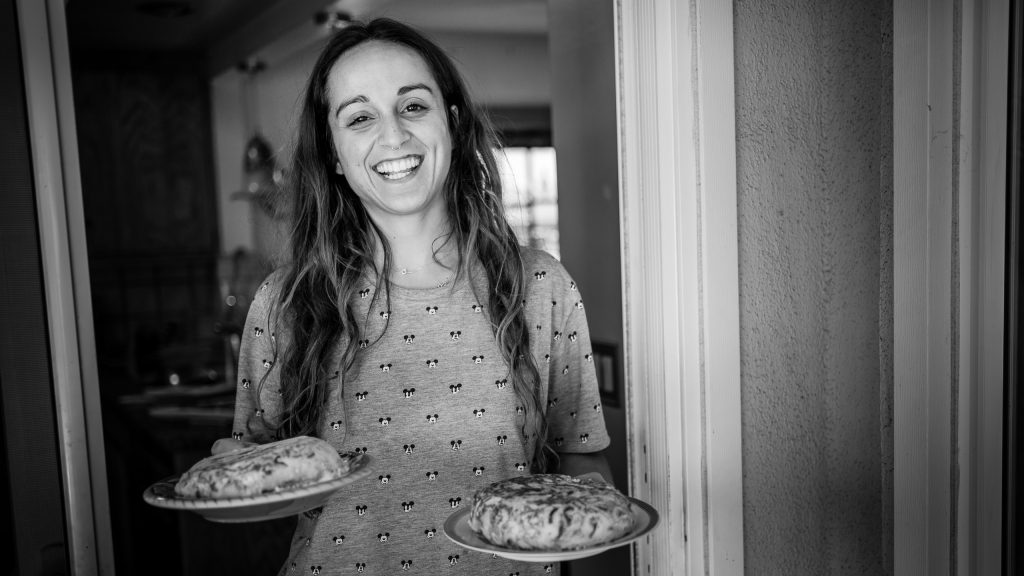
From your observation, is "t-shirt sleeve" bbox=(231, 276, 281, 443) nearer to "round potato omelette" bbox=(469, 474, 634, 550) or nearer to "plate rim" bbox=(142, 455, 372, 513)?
"plate rim" bbox=(142, 455, 372, 513)

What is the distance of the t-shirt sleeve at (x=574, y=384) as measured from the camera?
154 cm

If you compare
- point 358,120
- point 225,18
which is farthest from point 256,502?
point 225,18

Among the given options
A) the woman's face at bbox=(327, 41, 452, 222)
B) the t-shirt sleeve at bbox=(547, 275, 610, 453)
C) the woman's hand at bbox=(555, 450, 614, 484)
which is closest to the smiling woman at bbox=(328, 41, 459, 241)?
the woman's face at bbox=(327, 41, 452, 222)

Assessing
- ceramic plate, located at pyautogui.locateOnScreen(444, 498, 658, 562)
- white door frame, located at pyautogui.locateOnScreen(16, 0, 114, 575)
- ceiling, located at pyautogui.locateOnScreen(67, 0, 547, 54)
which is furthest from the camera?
ceiling, located at pyautogui.locateOnScreen(67, 0, 547, 54)

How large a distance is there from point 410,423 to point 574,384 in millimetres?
314

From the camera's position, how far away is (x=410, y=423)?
1415 millimetres

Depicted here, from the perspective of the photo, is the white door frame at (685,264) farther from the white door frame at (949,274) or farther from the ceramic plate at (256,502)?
the ceramic plate at (256,502)

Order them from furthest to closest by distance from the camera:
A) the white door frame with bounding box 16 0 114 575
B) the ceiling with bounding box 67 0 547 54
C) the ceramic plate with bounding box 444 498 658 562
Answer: the ceiling with bounding box 67 0 547 54 → the white door frame with bounding box 16 0 114 575 → the ceramic plate with bounding box 444 498 658 562

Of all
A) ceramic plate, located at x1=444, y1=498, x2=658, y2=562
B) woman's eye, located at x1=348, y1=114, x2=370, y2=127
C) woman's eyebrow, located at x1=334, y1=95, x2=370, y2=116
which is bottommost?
ceramic plate, located at x1=444, y1=498, x2=658, y2=562

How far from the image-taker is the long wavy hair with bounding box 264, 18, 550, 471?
1423 millimetres

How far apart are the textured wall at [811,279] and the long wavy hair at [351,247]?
416mm

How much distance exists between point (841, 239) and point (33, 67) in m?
1.42

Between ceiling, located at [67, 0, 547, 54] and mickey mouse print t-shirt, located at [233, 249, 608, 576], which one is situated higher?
ceiling, located at [67, 0, 547, 54]

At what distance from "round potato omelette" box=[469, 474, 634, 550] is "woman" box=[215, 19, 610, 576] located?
0.78ft
